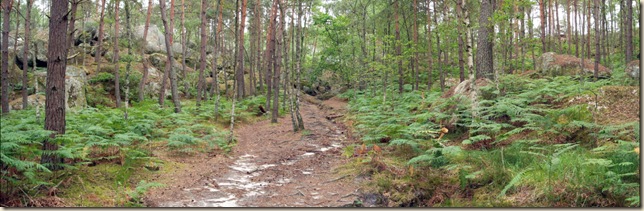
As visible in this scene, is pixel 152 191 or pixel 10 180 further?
pixel 152 191

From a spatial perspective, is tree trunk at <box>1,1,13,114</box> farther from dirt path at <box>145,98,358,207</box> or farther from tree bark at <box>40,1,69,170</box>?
dirt path at <box>145,98,358,207</box>

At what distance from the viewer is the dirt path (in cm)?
614

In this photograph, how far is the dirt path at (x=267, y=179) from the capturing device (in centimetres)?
614

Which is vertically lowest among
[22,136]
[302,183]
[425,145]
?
[302,183]

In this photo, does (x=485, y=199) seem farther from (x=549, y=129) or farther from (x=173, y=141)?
(x=173, y=141)

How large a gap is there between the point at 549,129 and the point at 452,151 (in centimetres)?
249

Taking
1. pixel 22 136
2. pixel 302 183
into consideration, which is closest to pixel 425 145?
pixel 302 183

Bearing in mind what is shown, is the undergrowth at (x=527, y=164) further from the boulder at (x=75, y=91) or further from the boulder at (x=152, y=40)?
the boulder at (x=152, y=40)

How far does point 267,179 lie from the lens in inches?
307

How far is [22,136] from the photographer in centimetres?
502

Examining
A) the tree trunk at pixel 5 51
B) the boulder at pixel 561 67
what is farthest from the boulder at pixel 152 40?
the boulder at pixel 561 67

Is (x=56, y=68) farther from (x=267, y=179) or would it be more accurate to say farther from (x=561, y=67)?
(x=561, y=67)

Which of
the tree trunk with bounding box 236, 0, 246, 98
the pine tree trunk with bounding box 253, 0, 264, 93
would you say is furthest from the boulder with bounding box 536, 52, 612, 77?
the pine tree trunk with bounding box 253, 0, 264, 93

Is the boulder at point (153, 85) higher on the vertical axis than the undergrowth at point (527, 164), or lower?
higher
